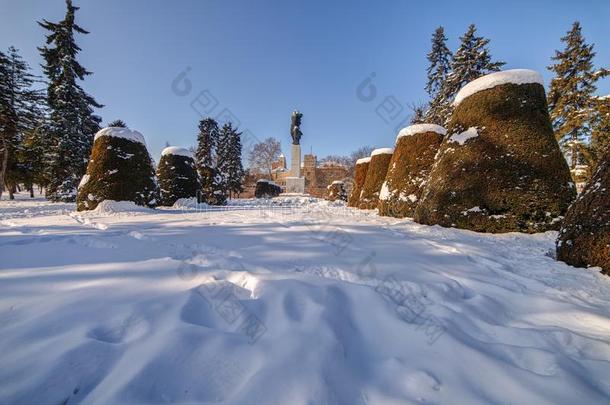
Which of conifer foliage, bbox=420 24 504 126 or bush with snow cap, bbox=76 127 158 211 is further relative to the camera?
conifer foliage, bbox=420 24 504 126

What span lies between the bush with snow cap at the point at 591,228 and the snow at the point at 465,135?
2797mm

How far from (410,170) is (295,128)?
19.2 meters

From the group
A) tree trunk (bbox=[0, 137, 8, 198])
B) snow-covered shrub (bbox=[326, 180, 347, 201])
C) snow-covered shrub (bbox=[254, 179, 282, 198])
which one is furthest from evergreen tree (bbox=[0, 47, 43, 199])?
snow-covered shrub (bbox=[326, 180, 347, 201])

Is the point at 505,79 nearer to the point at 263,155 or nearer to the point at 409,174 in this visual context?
the point at 409,174

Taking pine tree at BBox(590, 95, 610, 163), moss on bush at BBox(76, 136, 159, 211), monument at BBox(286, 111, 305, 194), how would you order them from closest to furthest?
moss on bush at BBox(76, 136, 159, 211) < pine tree at BBox(590, 95, 610, 163) < monument at BBox(286, 111, 305, 194)

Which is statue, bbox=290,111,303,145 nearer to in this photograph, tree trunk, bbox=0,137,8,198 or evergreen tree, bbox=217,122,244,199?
evergreen tree, bbox=217,122,244,199

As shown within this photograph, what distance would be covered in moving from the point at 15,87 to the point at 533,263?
31080 millimetres

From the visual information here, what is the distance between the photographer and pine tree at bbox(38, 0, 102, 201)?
16938 millimetres

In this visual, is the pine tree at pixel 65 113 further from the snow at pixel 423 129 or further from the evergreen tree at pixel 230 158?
the snow at pixel 423 129

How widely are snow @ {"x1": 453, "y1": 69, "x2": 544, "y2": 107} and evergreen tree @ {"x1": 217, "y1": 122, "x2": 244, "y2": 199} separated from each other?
2629 centimetres

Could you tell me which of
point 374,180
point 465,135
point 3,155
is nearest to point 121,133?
point 374,180

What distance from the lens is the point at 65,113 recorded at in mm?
17375

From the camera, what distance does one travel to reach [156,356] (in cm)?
130

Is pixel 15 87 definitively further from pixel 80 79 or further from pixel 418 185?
pixel 418 185
